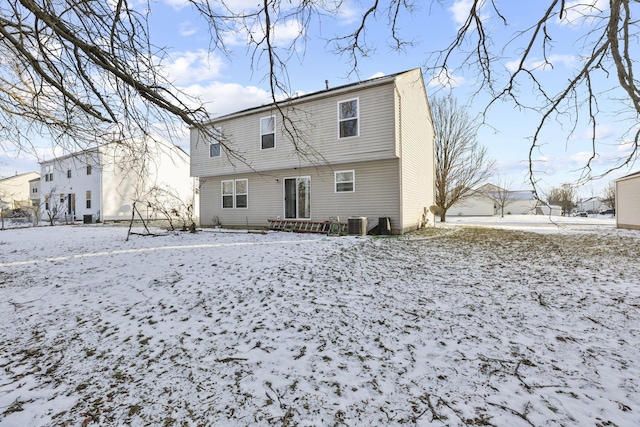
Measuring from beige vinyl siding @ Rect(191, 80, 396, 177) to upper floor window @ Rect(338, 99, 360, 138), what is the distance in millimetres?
156

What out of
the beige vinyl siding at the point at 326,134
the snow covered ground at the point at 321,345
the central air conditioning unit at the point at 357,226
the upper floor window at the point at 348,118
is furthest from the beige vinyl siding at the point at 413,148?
the snow covered ground at the point at 321,345

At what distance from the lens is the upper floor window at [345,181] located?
11.4m

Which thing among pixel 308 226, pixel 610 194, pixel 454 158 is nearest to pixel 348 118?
pixel 308 226

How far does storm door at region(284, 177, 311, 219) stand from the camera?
1237cm

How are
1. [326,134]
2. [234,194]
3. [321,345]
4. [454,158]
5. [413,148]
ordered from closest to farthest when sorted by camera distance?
[321,345]
[326,134]
[413,148]
[234,194]
[454,158]

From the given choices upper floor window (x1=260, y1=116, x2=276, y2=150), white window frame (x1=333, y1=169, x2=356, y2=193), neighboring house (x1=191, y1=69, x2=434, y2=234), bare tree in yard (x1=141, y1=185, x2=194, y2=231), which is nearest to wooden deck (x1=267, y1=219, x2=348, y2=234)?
neighboring house (x1=191, y1=69, x2=434, y2=234)

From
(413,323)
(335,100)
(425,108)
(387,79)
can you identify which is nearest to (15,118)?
(413,323)

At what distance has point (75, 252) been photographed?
26.2 ft

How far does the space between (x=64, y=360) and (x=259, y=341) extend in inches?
77.8

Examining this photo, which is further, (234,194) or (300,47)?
(234,194)

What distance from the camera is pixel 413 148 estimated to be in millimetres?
12492

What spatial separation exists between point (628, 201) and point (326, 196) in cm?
1564

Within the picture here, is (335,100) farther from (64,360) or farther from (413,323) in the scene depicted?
(64,360)

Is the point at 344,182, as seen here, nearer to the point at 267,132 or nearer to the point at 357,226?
the point at 357,226
